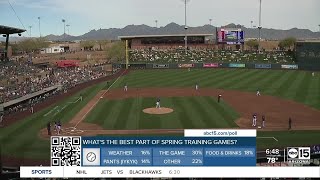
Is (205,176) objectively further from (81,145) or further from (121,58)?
(121,58)

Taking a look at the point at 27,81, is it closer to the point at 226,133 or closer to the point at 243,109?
the point at 243,109

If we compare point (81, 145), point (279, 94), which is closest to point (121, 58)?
point (279, 94)

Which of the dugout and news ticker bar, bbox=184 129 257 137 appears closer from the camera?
news ticker bar, bbox=184 129 257 137

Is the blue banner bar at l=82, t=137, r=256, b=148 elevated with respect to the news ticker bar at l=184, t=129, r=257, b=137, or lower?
lower

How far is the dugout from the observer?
60.5 metres

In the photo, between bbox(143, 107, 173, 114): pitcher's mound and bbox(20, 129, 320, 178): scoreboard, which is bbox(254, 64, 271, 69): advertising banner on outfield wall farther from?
bbox(20, 129, 320, 178): scoreboard

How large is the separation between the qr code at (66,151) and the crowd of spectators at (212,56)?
61650mm

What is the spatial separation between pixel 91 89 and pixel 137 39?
61.8 m

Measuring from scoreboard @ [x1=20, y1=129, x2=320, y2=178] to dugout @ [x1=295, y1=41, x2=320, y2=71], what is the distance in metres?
51.9

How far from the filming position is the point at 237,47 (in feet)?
311

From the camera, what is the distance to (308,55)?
6284 centimetres
